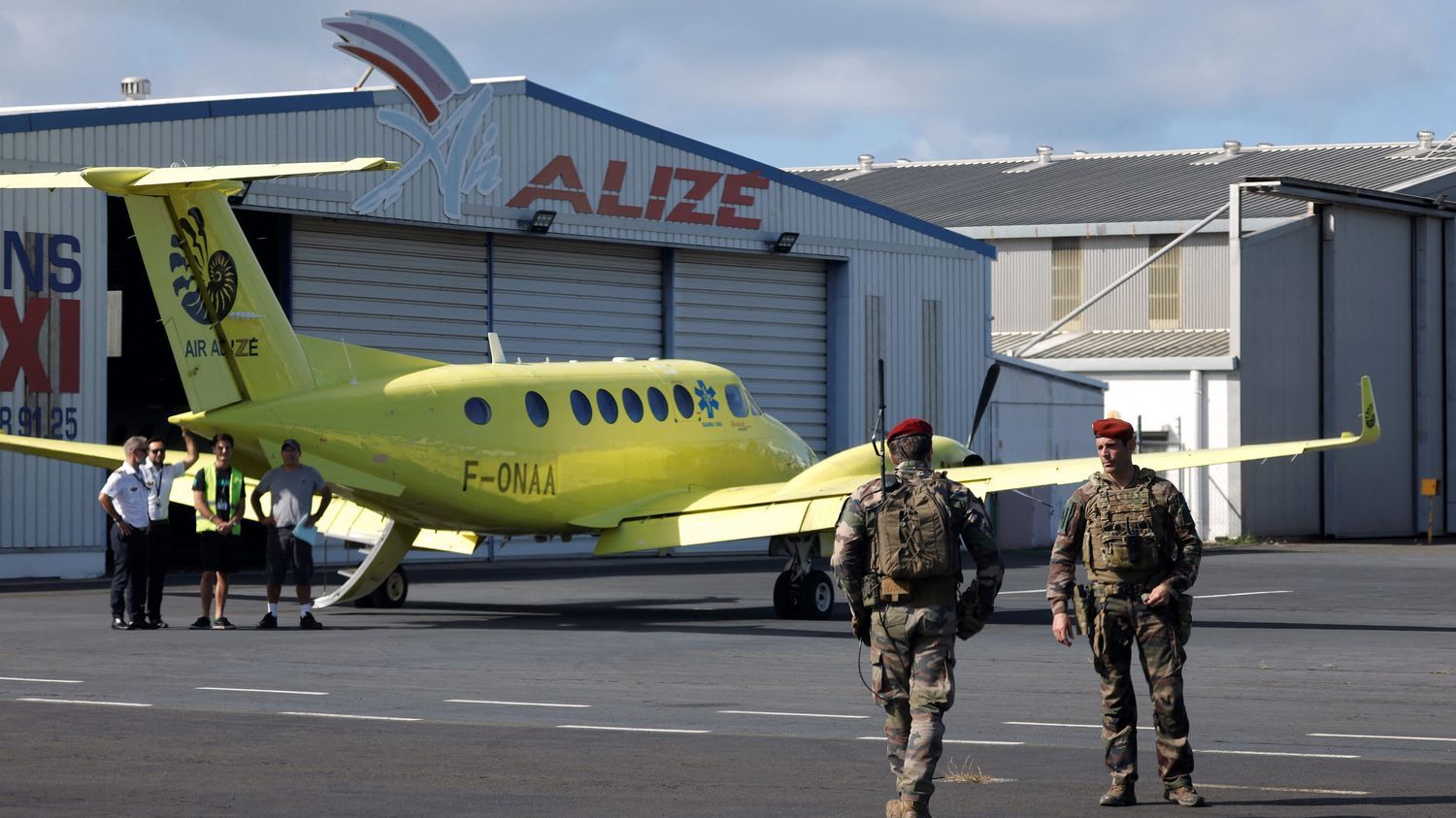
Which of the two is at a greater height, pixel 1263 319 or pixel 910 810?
pixel 1263 319

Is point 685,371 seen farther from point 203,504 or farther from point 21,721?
point 21,721

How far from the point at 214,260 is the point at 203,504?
281cm

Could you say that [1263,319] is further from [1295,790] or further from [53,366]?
[1295,790]

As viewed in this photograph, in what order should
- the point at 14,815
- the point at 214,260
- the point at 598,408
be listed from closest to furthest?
the point at 14,815
the point at 214,260
the point at 598,408

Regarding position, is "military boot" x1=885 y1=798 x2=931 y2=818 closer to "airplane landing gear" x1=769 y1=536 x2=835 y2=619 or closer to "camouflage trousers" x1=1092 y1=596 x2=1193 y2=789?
"camouflage trousers" x1=1092 y1=596 x2=1193 y2=789

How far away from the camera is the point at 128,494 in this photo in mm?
20281

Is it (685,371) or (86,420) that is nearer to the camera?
(685,371)

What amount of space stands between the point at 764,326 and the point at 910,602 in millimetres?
33741

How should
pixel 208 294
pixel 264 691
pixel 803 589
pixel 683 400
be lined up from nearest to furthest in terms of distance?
pixel 264 691 → pixel 208 294 → pixel 803 589 → pixel 683 400

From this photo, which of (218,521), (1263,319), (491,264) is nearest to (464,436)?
(218,521)

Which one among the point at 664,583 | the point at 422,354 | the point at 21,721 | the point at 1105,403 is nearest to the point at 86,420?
the point at 422,354

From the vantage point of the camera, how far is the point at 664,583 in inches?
1246

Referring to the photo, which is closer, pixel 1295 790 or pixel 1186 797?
pixel 1186 797

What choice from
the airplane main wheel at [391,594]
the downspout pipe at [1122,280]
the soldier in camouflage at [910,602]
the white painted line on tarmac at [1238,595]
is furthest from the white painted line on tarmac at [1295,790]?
the downspout pipe at [1122,280]
